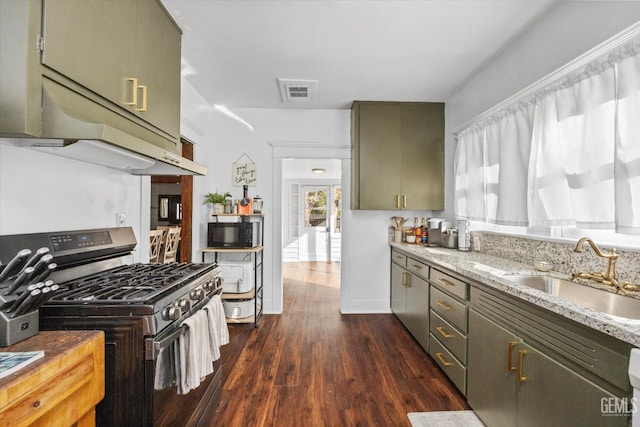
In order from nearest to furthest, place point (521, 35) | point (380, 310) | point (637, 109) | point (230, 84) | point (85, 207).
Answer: point (637, 109), point (85, 207), point (521, 35), point (230, 84), point (380, 310)

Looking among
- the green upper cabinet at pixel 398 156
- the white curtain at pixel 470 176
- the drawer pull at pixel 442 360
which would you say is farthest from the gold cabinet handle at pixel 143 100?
the white curtain at pixel 470 176

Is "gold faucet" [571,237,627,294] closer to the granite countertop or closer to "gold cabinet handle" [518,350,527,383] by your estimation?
the granite countertop

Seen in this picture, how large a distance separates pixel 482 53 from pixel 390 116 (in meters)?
1.20

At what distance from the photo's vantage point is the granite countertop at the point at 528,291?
0.96 metres

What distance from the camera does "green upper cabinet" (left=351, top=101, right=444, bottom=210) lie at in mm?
3541

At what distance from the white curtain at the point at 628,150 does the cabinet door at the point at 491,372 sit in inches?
31.1

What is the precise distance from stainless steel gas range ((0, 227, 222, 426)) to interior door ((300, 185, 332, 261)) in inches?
240

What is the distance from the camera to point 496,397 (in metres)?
1.61

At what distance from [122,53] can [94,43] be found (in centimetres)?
20

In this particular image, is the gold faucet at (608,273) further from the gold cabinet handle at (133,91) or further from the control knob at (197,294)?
the gold cabinet handle at (133,91)

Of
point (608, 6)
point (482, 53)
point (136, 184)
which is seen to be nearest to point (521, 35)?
point (482, 53)

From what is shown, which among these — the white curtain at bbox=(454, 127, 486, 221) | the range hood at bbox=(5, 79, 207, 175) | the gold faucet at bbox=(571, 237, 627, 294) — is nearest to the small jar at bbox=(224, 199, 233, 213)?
the range hood at bbox=(5, 79, 207, 175)

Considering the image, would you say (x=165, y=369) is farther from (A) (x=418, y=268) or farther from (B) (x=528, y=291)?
(A) (x=418, y=268)

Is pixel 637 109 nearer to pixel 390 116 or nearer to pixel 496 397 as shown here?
pixel 496 397
